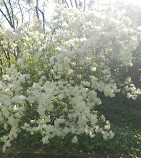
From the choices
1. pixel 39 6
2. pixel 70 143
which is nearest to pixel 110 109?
pixel 70 143

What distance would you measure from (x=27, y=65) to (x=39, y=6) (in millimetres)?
12186

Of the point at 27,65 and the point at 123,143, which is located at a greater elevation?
the point at 27,65

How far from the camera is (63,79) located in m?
5.50

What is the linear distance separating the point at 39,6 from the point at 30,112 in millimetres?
13509

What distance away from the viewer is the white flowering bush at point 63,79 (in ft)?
14.2

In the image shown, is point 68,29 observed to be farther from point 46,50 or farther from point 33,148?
point 33,148

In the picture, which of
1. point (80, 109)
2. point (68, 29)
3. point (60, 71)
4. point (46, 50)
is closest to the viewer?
point (80, 109)

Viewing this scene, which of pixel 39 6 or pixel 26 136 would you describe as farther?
pixel 39 6

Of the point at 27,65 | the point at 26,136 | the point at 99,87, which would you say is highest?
the point at 27,65

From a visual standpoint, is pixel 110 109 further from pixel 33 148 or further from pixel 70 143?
pixel 33 148

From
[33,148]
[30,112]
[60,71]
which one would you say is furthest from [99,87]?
[33,148]

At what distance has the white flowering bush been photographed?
14.2ft

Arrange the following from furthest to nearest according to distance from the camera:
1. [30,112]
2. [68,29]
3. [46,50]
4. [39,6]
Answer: [39,6], [68,29], [46,50], [30,112]

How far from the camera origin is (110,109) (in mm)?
7387
